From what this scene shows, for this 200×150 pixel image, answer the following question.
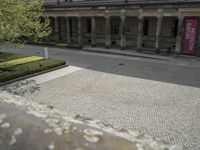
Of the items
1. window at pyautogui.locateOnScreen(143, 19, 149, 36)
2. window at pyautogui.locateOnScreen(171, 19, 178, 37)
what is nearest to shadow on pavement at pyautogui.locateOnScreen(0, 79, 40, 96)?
window at pyautogui.locateOnScreen(143, 19, 149, 36)

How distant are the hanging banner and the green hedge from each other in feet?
49.3

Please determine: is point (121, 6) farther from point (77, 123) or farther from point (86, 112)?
point (77, 123)

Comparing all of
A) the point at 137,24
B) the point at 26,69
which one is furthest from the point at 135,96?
the point at 137,24

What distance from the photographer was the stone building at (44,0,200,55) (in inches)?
998

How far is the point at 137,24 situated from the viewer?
3200 centimetres

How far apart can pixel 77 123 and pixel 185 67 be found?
21942 mm

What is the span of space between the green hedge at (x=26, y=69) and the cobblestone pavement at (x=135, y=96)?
105 cm

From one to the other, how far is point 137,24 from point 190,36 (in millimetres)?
8717

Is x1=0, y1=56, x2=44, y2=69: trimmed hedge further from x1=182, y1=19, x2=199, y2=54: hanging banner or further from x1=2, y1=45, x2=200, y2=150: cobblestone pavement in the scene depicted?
x1=182, y1=19, x2=199, y2=54: hanging banner

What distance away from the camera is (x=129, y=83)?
16891 mm

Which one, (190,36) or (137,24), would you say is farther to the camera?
(137,24)

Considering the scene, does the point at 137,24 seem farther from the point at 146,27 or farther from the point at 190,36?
the point at 190,36

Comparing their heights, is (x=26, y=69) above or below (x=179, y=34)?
below

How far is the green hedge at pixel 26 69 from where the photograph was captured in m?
16.9
